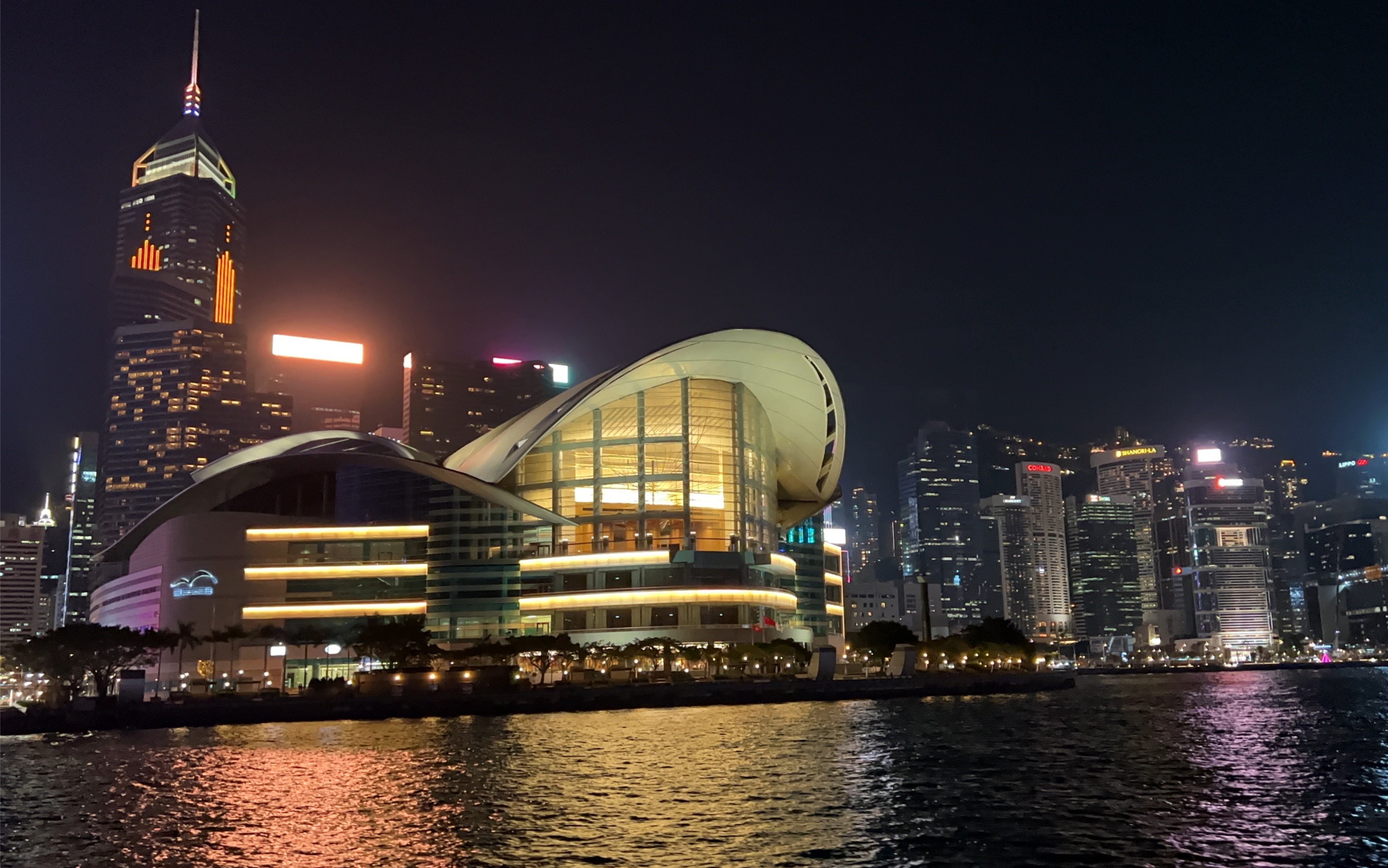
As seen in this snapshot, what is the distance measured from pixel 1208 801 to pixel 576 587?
72.5 m

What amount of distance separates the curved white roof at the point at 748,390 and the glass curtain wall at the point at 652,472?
78.7 inches

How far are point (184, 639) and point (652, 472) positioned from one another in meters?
39.7

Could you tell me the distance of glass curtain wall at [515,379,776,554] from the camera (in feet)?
330

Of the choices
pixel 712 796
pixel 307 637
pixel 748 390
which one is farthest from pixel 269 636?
pixel 712 796

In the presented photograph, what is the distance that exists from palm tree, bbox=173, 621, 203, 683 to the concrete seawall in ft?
62.0

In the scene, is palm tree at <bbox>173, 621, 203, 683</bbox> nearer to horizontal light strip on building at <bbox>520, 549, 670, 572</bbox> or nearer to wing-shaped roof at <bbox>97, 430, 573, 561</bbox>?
wing-shaped roof at <bbox>97, 430, 573, 561</bbox>

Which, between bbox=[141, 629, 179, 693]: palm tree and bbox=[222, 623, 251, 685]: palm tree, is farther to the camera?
bbox=[222, 623, 251, 685]: palm tree

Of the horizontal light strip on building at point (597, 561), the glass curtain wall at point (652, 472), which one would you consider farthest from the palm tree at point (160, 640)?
the glass curtain wall at point (652, 472)

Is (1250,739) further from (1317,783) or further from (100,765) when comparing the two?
(100,765)

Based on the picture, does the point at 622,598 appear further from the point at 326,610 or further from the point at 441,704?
the point at 441,704

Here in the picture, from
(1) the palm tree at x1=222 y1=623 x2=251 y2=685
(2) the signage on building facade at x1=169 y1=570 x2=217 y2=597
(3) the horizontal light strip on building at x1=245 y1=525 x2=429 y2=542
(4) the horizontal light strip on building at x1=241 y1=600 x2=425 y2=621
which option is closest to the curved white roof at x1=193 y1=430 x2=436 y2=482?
(3) the horizontal light strip on building at x1=245 y1=525 x2=429 y2=542

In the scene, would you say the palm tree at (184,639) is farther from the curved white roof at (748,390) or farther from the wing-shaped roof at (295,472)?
the curved white roof at (748,390)

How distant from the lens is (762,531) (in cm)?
10900

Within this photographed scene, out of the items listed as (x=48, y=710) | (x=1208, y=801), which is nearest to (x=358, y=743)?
(x=48, y=710)
